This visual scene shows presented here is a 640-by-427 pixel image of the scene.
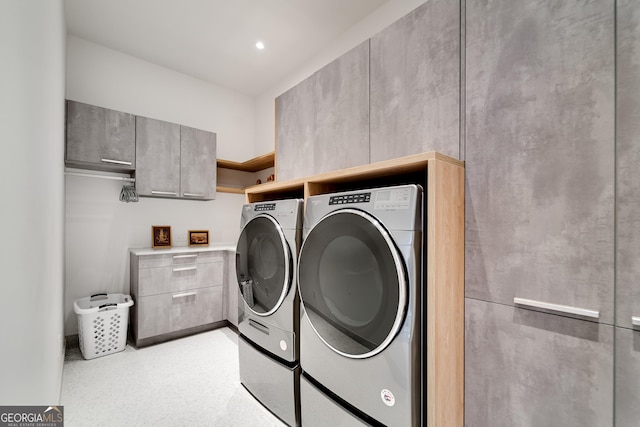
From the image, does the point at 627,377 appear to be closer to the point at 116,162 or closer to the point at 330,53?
the point at 330,53

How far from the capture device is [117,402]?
1.81 m

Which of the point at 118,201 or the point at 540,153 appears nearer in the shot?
the point at 540,153

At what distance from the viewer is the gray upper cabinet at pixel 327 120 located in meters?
1.66

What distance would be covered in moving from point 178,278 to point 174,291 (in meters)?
0.14

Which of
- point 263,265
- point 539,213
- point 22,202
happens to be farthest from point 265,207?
point 539,213

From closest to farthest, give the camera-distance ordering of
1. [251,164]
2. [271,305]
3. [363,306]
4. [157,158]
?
[363,306] → [271,305] → [157,158] → [251,164]

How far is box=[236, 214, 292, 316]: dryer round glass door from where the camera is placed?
1.54 meters

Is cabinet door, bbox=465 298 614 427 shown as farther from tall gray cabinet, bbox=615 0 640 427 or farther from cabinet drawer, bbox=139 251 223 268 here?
cabinet drawer, bbox=139 251 223 268

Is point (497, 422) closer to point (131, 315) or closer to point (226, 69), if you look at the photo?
point (131, 315)

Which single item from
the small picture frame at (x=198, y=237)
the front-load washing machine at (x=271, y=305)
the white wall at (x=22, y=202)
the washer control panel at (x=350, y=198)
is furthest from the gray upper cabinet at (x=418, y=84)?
the small picture frame at (x=198, y=237)

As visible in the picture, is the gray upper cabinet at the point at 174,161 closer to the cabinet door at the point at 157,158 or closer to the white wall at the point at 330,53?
the cabinet door at the point at 157,158

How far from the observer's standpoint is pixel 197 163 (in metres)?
3.16

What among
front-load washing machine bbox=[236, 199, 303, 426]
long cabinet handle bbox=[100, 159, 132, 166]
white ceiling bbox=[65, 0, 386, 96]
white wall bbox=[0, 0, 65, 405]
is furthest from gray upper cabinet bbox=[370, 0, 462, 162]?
long cabinet handle bbox=[100, 159, 132, 166]

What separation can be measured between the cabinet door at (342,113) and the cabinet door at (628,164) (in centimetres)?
103
